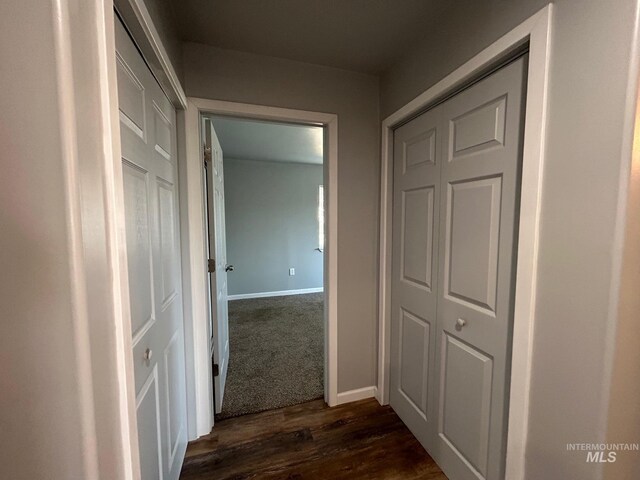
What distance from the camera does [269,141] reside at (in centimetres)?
342

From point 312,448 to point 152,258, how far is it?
1393 mm

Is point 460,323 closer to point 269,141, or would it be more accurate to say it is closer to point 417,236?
point 417,236

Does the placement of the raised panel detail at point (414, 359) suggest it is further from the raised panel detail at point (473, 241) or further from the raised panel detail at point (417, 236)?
the raised panel detail at point (473, 241)

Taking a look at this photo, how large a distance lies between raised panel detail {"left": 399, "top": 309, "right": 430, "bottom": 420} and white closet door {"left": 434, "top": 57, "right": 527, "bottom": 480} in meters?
0.12

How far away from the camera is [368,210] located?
1886 mm

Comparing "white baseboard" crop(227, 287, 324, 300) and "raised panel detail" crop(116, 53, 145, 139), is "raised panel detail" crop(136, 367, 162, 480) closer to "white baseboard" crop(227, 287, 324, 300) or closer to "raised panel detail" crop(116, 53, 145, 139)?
"raised panel detail" crop(116, 53, 145, 139)

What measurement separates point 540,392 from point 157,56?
72.6 inches

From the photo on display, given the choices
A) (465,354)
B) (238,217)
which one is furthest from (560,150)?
(238,217)

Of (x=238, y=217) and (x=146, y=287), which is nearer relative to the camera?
(x=146, y=287)

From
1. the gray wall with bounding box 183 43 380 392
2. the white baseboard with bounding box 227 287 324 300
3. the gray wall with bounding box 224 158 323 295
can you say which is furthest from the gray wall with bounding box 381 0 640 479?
the white baseboard with bounding box 227 287 324 300

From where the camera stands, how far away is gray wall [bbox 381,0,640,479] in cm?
72

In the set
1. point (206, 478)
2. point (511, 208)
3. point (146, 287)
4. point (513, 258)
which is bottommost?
point (206, 478)

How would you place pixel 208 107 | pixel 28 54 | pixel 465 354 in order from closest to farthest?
1. pixel 28 54
2. pixel 465 354
3. pixel 208 107

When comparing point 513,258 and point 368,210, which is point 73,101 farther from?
point 368,210
